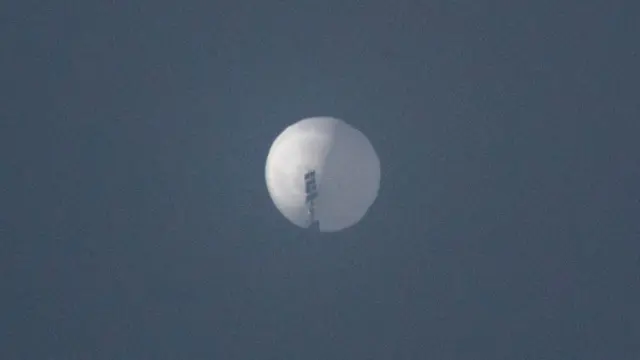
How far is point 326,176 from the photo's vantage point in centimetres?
439

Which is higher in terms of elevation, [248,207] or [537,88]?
[537,88]

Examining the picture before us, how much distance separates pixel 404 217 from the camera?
448 centimetres

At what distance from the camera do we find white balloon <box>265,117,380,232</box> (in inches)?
173

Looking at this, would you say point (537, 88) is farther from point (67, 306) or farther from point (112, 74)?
point (67, 306)

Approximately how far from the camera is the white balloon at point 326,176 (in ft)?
14.5

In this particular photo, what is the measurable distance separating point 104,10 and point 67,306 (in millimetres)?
1357

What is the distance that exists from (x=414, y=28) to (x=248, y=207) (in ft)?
3.68

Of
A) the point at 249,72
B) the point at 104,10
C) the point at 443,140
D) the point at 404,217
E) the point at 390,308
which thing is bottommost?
the point at 390,308

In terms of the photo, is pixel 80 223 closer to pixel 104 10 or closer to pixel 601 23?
pixel 104 10

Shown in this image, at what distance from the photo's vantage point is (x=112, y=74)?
15.1 feet

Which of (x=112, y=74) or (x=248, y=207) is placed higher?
(x=112, y=74)

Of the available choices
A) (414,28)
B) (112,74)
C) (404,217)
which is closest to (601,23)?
(414,28)

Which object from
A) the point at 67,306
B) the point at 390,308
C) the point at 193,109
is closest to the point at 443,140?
the point at 390,308

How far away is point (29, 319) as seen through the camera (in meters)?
4.41
